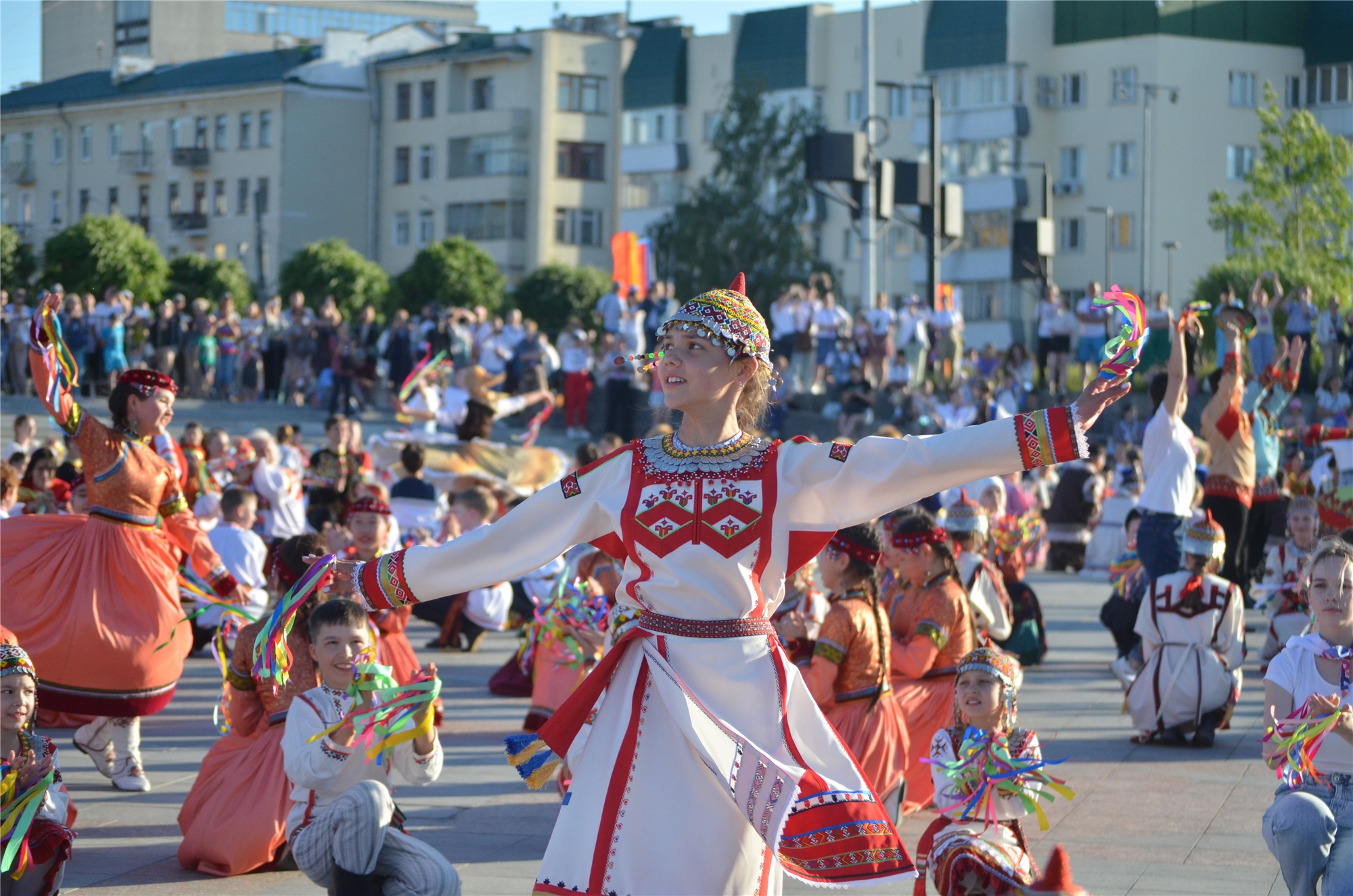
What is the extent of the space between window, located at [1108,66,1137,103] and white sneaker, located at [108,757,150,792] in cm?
5003

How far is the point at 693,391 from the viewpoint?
464cm

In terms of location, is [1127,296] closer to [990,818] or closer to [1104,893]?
[990,818]

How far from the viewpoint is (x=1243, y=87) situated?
53938 mm

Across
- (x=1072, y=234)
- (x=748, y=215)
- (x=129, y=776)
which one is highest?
(x=748, y=215)

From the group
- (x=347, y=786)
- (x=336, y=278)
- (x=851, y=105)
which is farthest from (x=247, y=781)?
(x=851, y=105)

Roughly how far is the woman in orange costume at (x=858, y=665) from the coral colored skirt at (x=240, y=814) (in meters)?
2.18

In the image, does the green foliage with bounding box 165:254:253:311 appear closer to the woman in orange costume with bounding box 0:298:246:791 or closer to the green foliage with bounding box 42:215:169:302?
the green foliage with bounding box 42:215:169:302

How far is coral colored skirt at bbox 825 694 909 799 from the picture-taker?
717 cm

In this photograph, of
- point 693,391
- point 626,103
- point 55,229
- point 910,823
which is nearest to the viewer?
point 693,391

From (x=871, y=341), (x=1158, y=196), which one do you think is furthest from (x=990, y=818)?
(x=1158, y=196)

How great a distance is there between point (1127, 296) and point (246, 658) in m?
3.62

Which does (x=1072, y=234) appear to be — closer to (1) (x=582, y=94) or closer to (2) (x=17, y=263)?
(1) (x=582, y=94)

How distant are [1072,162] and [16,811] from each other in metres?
55.8

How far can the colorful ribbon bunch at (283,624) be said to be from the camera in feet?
16.4
